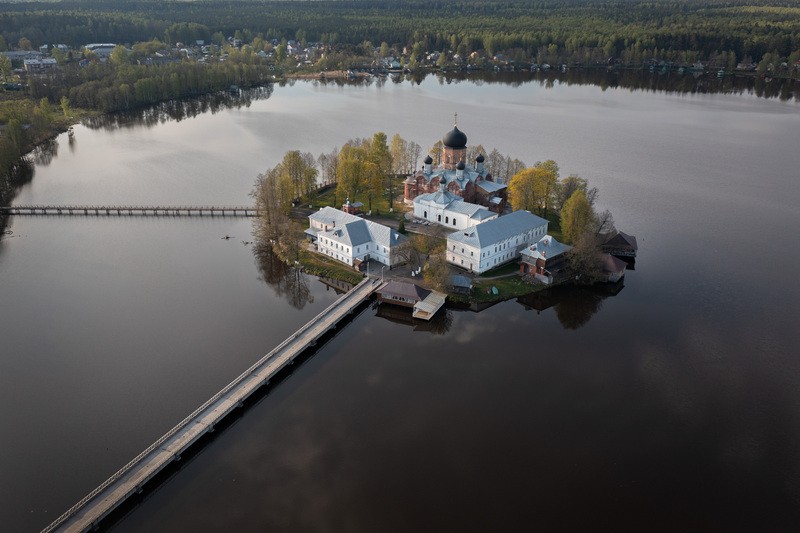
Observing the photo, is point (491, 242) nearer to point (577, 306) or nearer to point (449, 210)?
point (577, 306)

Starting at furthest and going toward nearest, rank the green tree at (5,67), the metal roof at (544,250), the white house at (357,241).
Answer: the green tree at (5,67)
the white house at (357,241)
the metal roof at (544,250)

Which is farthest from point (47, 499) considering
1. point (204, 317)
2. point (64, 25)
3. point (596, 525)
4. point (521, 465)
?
point (64, 25)

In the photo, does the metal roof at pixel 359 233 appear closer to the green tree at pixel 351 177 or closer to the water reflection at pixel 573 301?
the green tree at pixel 351 177

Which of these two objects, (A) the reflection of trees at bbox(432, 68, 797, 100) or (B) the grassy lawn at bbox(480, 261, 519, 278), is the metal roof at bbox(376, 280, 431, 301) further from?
(A) the reflection of trees at bbox(432, 68, 797, 100)

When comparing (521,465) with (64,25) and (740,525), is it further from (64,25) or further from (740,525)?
(64,25)

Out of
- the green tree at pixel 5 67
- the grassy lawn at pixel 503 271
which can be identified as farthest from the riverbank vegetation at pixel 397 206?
the green tree at pixel 5 67
